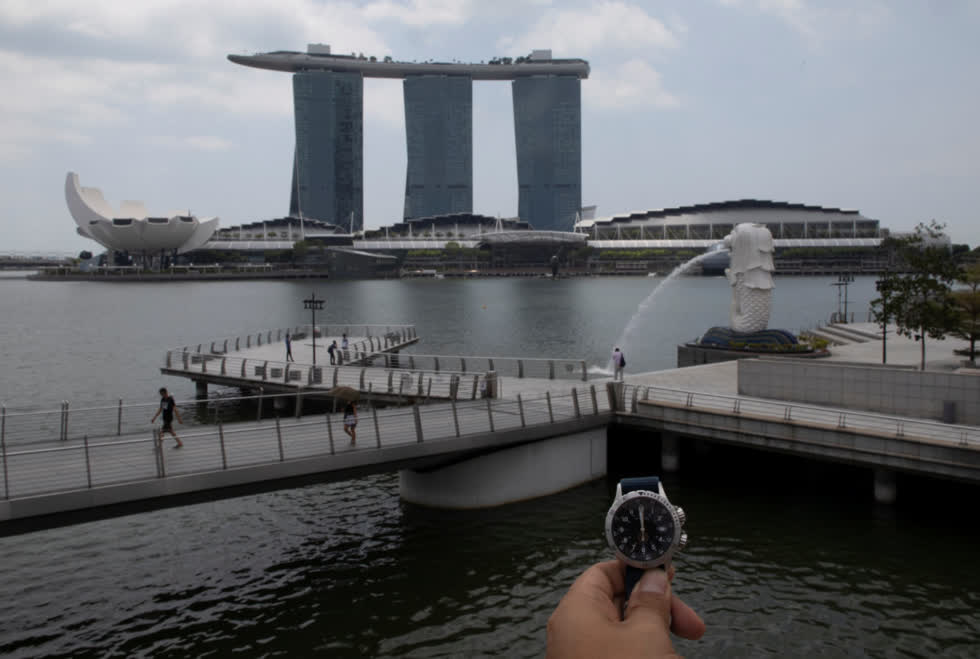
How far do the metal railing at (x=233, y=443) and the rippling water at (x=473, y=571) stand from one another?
209 cm

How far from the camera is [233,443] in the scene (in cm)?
1537

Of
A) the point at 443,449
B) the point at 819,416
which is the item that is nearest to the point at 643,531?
the point at 443,449

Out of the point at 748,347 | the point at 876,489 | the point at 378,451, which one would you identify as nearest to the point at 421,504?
the point at 378,451

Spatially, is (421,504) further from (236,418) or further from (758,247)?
(758,247)

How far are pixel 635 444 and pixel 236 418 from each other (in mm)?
15801

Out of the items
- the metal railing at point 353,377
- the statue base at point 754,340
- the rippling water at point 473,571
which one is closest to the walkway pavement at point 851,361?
the statue base at point 754,340

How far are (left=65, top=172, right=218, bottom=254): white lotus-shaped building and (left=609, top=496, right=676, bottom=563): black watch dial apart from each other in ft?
599

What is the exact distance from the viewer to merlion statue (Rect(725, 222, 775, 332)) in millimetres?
34156

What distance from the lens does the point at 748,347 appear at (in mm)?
33562

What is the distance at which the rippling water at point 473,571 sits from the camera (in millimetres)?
12172

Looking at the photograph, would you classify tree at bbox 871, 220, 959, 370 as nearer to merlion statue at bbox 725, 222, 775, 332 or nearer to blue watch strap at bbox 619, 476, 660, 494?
merlion statue at bbox 725, 222, 775, 332

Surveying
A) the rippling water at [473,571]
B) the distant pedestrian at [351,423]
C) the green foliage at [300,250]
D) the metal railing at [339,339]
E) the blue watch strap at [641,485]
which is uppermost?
the green foliage at [300,250]

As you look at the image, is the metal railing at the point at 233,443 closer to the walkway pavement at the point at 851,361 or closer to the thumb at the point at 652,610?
the walkway pavement at the point at 851,361

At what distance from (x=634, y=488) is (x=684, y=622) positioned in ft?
2.26
